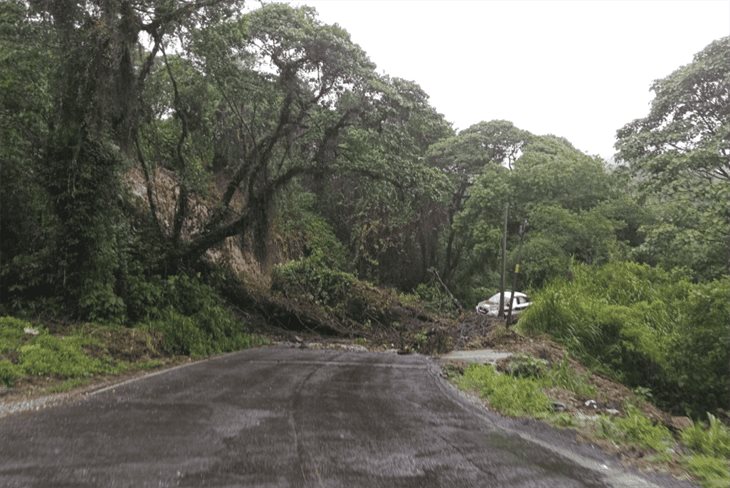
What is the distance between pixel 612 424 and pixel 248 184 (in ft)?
43.2

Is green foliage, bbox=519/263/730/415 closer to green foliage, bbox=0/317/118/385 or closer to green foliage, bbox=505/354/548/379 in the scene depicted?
green foliage, bbox=505/354/548/379

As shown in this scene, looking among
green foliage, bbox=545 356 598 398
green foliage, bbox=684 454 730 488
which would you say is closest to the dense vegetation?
green foliage, bbox=545 356 598 398

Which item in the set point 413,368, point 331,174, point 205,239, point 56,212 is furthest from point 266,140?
point 413,368

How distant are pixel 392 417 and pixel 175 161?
13099mm

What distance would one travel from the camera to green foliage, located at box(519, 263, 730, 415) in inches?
487

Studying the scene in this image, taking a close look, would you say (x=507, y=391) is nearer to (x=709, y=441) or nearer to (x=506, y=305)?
(x=709, y=441)

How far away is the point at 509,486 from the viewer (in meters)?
4.51

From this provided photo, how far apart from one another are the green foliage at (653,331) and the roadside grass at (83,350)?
972 cm

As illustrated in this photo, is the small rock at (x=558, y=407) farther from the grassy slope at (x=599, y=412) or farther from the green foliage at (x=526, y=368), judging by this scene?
the green foliage at (x=526, y=368)

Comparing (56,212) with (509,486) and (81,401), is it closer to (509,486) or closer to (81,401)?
(81,401)

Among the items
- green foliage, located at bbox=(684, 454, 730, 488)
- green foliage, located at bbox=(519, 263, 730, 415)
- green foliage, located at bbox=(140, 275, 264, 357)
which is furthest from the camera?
green foliage, located at bbox=(140, 275, 264, 357)

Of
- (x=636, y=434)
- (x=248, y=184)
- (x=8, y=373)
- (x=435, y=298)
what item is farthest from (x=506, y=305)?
(x=8, y=373)

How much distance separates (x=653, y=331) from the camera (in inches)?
565

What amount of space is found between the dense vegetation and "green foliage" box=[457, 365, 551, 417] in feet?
15.0
